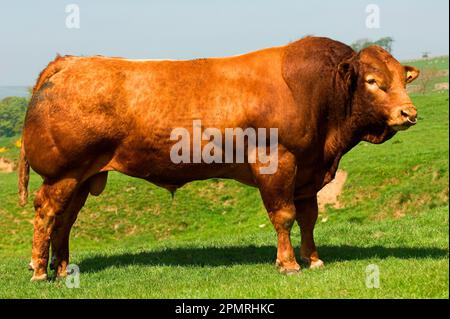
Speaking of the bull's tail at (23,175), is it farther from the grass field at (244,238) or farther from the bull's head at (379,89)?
the bull's head at (379,89)

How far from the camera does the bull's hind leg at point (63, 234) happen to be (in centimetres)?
960

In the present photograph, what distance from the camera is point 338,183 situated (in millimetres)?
22844

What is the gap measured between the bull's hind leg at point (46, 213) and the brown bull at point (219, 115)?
0.05 feet

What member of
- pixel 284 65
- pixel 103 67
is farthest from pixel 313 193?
pixel 103 67

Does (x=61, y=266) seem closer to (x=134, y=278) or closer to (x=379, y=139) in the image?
(x=134, y=278)

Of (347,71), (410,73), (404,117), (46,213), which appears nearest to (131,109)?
(46,213)

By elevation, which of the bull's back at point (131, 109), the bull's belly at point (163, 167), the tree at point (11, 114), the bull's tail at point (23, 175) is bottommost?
the tree at point (11, 114)

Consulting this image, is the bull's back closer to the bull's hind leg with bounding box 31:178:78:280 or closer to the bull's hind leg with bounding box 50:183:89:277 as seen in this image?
the bull's hind leg with bounding box 31:178:78:280

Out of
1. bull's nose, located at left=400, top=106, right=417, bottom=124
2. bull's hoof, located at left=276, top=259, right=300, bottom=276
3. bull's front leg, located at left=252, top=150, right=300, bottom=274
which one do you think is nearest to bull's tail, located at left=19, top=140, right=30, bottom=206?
bull's front leg, located at left=252, top=150, right=300, bottom=274

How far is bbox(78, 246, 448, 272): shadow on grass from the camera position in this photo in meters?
9.78

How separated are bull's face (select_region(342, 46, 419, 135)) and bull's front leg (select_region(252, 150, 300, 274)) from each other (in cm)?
148

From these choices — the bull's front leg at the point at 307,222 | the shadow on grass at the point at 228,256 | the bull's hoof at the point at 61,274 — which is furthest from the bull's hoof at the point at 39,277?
the bull's front leg at the point at 307,222

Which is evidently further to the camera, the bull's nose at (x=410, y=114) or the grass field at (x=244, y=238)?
the bull's nose at (x=410, y=114)

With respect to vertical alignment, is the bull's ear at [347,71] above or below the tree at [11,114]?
above
